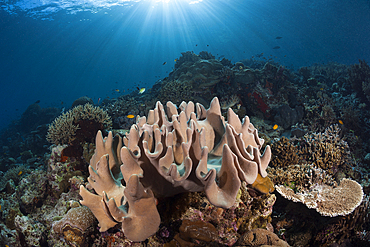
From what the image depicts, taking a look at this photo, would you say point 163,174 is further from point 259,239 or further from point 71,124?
point 71,124

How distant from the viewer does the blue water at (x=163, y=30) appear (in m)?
38.3

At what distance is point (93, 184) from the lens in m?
1.88

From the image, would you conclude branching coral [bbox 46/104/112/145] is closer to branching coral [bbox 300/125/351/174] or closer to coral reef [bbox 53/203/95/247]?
coral reef [bbox 53/203/95/247]

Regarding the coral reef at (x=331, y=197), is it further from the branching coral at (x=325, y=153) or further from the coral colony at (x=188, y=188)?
the branching coral at (x=325, y=153)

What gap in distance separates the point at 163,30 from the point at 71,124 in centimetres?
8208

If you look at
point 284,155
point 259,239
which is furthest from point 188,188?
point 284,155

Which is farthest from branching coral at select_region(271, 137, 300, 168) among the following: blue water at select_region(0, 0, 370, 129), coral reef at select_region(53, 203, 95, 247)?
blue water at select_region(0, 0, 370, 129)

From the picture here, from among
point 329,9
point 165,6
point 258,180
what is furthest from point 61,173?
point 329,9

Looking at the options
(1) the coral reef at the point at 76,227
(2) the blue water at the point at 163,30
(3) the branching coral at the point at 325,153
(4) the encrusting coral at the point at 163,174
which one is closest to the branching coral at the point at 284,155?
(3) the branching coral at the point at 325,153

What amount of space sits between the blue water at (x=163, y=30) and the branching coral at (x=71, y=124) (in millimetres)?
12098

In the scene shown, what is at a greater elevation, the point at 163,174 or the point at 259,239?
the point at 163,174

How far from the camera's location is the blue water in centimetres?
3834

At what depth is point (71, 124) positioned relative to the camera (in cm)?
552

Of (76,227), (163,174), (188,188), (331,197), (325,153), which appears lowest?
(325,153)
